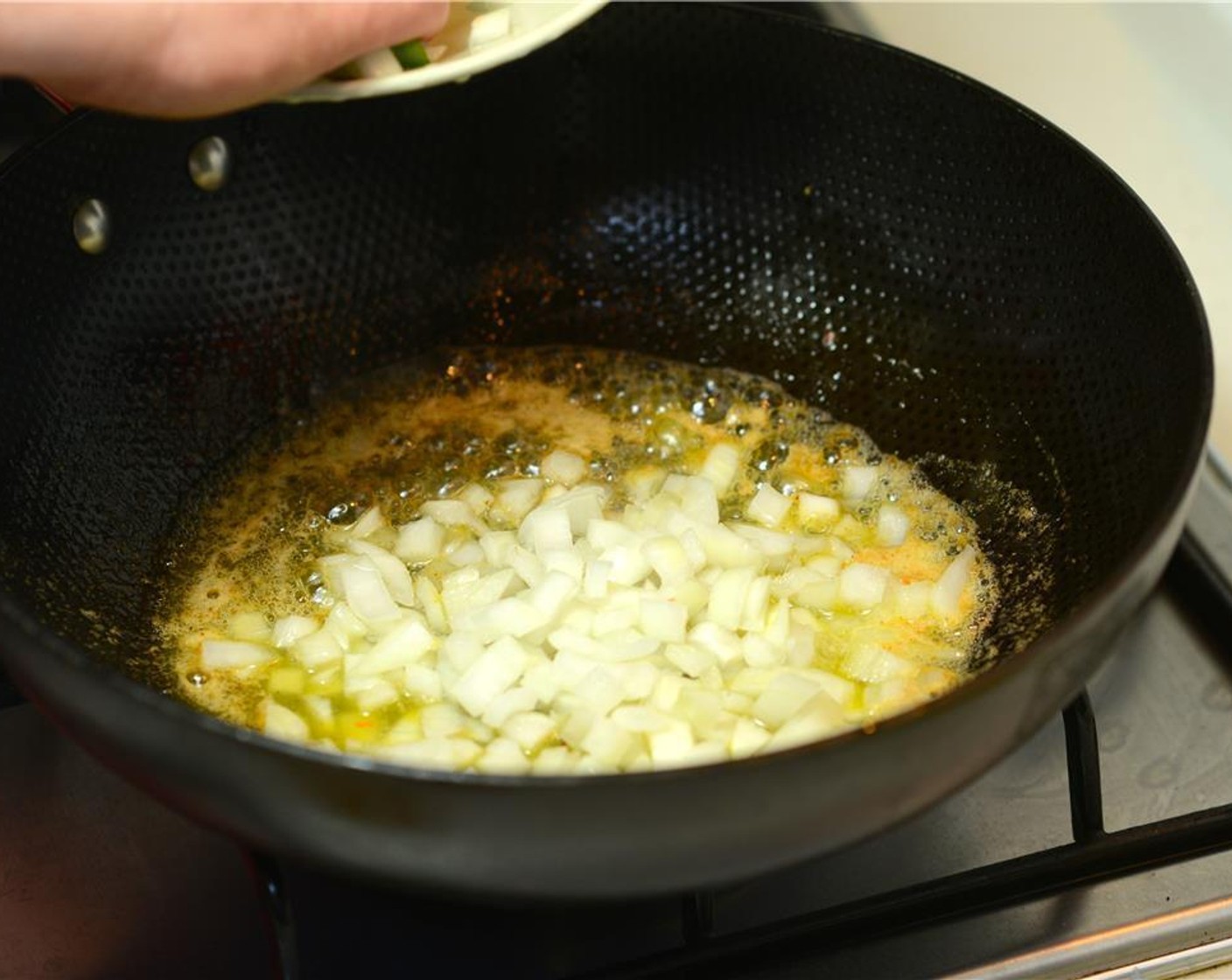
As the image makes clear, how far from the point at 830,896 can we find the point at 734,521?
0.31m

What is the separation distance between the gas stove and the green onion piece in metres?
0.48

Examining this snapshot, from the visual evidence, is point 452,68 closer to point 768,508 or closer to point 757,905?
point 768,508

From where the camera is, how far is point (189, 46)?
728 mm

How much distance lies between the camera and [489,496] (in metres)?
1.05

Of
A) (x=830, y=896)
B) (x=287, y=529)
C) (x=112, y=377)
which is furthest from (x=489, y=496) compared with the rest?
(x=830, y=896)

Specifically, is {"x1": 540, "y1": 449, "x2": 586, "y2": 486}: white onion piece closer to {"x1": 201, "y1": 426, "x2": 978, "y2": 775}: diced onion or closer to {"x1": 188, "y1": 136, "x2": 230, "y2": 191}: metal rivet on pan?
{"x1": 201, "y1": 426, "x2": 978, "y2": 775}: diced onion

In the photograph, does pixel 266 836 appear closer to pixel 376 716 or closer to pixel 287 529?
pixel 376 716

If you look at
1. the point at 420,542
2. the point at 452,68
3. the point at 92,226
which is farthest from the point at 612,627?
the point at 92,226

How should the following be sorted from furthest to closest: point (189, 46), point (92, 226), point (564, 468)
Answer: point (564, 468)
point (92, 226)
point (189, 46)

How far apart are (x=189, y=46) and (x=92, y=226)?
277 millimetres

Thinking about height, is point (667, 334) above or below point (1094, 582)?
above

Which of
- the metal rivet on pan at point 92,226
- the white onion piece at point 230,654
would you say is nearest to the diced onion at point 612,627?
the white onion piece at point 230,654

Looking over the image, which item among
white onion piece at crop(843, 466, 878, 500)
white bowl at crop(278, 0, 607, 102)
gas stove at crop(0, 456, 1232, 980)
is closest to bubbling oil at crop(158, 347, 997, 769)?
white onion piece at crop(843, 466, 878, 500)

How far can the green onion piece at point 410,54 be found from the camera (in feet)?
2.75
